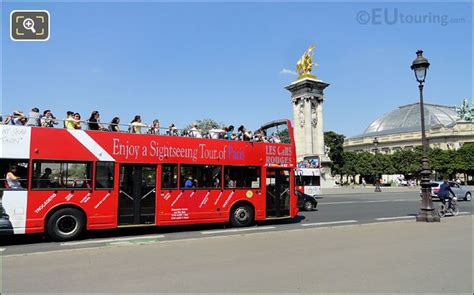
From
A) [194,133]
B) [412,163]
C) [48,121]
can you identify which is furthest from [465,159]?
[48,121]

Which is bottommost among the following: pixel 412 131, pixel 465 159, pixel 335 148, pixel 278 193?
pixel 278 193

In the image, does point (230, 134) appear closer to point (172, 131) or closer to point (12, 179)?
point (172, 131)

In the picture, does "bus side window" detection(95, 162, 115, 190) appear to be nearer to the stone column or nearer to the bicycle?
the bicycle

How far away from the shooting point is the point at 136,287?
6230mm

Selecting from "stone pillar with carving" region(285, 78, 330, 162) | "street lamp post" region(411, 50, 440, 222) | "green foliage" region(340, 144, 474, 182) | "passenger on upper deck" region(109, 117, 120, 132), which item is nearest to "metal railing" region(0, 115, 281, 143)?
"passenger on upper deck" region(109, 117, 120, 132)

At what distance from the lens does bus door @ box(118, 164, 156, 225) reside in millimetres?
12250

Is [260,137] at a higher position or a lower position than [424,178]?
higher

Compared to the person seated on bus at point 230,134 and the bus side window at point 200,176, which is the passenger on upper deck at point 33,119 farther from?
the person seated on bus at point 230,134

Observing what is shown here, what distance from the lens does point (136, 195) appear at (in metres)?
12.4

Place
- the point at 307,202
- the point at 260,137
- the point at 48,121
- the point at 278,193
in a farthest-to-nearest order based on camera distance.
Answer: the point at 307,202, the point at 260,137, the point at 278,193, the point at 48,121

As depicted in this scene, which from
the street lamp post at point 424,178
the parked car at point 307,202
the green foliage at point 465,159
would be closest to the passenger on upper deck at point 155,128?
the street lamp post at point 424,178

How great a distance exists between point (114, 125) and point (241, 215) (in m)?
5.53

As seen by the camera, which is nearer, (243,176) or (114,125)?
(114,125)

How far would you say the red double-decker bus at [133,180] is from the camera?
11.0 metres
